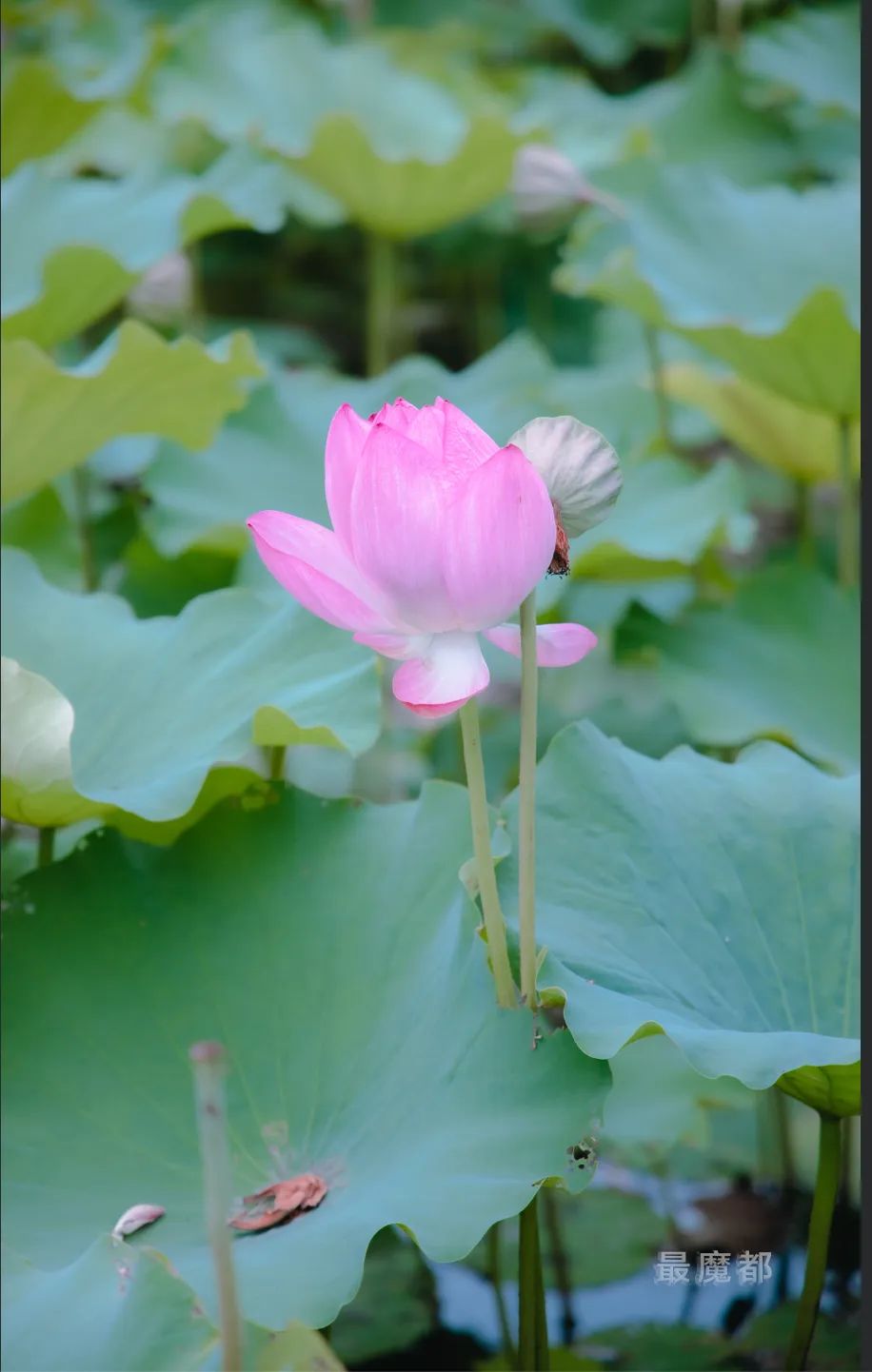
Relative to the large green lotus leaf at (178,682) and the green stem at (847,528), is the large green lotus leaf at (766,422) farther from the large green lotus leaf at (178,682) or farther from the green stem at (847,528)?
the large green lotus leaf at (178,682)

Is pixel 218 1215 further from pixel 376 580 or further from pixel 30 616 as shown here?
pixel 30 616

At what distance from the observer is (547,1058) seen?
2.40ft

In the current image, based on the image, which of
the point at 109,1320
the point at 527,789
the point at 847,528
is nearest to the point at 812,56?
the point at 847,528

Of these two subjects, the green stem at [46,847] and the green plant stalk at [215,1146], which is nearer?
the green plant stalk at [215,1146]

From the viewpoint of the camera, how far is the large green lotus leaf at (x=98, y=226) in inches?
53.1

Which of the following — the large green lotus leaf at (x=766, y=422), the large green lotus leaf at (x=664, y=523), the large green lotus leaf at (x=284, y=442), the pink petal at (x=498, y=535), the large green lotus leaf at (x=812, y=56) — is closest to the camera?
the pink petal at (x=498, y=535)

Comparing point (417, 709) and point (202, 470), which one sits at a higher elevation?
point (417, 709)

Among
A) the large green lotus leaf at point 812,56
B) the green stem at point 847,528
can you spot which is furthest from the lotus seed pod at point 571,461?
the large green lotus leaf at point 812,56

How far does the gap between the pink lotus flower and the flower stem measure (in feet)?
0.06

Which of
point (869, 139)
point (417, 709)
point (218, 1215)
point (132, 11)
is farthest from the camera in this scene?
point (132, 11)

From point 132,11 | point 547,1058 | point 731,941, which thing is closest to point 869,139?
point 731,941

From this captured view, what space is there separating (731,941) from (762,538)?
211 centimetres

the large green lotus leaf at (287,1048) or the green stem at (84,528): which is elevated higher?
the large green lotus leaf at (287,1048)

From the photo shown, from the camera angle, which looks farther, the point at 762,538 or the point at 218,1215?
the point at 762,538
